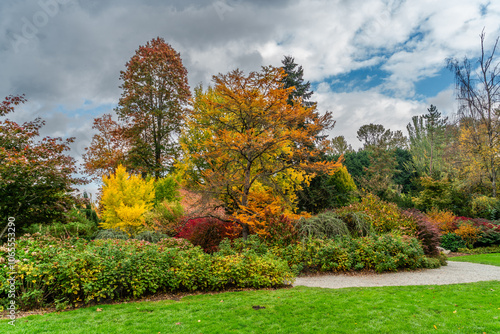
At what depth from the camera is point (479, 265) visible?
8.12 m

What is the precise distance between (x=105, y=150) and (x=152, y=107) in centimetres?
524

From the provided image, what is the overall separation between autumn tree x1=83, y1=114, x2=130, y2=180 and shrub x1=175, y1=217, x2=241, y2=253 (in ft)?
29.9

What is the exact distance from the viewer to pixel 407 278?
21.2 ft

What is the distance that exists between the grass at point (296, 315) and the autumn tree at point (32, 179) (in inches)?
164

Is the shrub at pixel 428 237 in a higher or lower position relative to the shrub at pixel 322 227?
lower

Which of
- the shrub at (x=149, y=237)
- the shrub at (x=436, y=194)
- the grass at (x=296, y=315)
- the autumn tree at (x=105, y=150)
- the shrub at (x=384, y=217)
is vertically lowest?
the grass at (x=296, y=315)

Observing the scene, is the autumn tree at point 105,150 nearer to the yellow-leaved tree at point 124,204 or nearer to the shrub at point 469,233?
the yellow-leaved tree at point 124,204

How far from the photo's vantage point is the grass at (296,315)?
354cm

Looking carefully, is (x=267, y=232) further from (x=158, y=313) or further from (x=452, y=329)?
(x=452, y=329)

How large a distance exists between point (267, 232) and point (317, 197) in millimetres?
7436

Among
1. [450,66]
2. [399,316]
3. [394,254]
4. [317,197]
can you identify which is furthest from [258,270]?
[450,66]

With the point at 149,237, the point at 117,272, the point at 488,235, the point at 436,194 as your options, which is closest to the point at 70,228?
the point at 149,237

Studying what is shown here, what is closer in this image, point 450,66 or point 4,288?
point 4,288

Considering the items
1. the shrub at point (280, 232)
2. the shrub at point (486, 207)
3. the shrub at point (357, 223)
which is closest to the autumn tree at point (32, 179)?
the shrub at point (280, 232)
